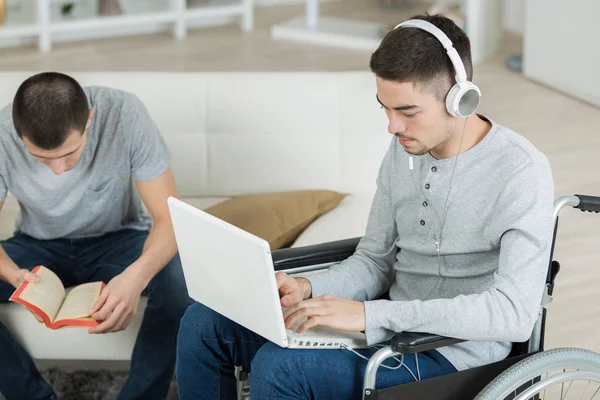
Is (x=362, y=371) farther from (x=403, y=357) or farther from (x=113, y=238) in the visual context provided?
(x=113, y=238)

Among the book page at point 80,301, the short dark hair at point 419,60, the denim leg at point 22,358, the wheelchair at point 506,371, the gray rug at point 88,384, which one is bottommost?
the gray rug at point 88,384

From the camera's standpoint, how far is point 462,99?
1.72 m

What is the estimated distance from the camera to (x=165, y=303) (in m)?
2.37

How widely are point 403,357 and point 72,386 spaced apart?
1126 mm

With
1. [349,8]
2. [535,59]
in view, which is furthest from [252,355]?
[349,8]

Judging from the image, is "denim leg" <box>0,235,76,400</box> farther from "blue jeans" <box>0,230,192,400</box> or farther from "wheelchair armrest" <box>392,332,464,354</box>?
"wheelchair armrest" <box>392,332,464,354</box>

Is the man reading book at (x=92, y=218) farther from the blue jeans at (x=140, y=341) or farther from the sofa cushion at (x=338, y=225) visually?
the sofa cushion at (x=338, y=225)

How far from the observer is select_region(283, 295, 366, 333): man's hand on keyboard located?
1.72 metres

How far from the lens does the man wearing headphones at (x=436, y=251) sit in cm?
169

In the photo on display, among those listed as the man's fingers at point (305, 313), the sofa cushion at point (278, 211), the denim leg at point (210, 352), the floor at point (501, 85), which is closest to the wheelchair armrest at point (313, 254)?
the denim leg at point (210, 352)

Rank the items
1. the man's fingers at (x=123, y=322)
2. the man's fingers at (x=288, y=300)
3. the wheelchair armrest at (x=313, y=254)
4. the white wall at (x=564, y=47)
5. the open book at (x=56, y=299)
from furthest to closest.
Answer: the white wall at (x=564, y=47) < the man's fingers at (x=123, y=322) < the open book at (x=56, y=299) < the wheelchair armrest at (x=313, y=254) < the man's fingers at (x=288, y=300)

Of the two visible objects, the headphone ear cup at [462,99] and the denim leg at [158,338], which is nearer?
the headphone ear cup at [462,99]

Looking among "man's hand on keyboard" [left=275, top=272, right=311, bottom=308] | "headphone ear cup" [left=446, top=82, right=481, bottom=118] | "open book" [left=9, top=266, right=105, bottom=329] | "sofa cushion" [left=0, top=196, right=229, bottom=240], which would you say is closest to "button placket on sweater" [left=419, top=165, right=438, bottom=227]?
"headphone ear cup" [left=446, top=82, right=481, bottom=118]

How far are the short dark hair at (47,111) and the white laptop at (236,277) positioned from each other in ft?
1.78
